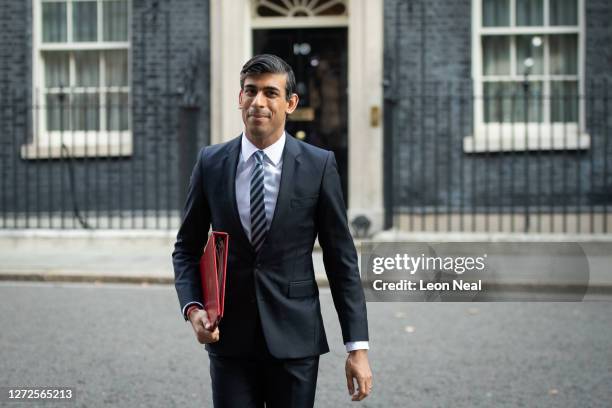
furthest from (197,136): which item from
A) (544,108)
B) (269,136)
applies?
(269,136)

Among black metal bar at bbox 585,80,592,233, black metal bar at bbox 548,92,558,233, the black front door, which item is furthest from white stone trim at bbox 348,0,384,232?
black metal bar at bbox 585,80,592,233

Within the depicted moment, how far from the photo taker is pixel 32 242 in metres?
12.4

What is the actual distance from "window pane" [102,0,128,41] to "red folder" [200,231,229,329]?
446 inches

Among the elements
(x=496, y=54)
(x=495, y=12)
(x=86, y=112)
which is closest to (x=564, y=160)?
(x=496, y=54)

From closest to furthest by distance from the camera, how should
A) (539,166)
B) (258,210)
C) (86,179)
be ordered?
(258,210), (539,166), (86,179)

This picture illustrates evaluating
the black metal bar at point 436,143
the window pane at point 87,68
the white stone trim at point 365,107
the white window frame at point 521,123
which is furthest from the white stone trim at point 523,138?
the window pane at point 87,68

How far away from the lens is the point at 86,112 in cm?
1305

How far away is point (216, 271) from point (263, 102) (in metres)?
0.52

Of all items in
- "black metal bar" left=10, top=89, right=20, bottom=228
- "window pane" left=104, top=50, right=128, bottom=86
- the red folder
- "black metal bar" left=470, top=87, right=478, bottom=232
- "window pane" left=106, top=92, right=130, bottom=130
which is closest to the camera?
the red folder

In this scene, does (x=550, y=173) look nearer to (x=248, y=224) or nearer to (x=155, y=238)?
(x=155, y=238)

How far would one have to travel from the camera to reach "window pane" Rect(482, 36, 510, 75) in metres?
12.8

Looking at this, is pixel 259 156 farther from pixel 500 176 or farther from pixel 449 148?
pixel 449 148

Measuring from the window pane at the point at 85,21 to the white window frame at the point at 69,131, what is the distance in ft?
0.20

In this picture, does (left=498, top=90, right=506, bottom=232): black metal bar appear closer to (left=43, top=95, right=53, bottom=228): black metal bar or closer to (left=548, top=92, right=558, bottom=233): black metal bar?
(left=548, top=92, right=558, bottom=233): black metal bar
